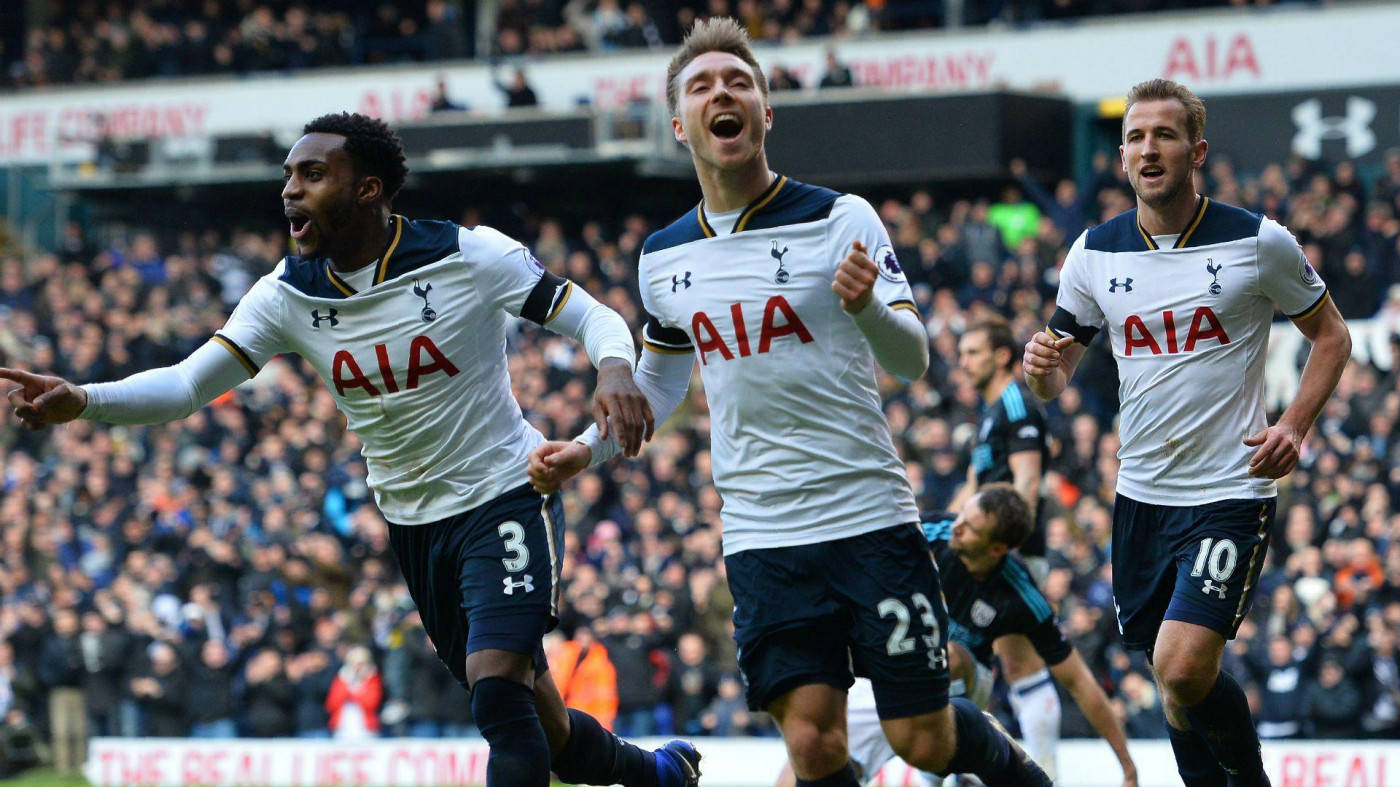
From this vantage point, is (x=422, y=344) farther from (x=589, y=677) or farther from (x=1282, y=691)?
(x=589, y=677)

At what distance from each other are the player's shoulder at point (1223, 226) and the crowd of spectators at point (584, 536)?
21.0 ft

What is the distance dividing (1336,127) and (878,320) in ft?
63.8

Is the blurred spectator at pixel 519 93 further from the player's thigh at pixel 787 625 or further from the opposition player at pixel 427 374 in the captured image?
the player's thigh at pixel 787 625

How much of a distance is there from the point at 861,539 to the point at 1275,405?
12.7 meters

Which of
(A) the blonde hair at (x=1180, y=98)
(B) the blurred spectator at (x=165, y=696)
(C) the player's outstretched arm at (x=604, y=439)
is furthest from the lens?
(B) the blurred spectator at (x=165, y=696)

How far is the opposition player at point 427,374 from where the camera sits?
22.7 feet

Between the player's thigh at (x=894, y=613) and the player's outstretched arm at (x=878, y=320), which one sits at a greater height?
the player's outstretched arm at (x=878, y=320)

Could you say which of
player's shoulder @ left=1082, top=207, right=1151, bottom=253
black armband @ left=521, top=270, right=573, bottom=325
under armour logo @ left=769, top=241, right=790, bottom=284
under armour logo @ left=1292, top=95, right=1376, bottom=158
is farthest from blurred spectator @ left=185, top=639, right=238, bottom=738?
under armour logo @ left=1292, top=95, right=1376, bottom=158

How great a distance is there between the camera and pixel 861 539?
623 centimetres

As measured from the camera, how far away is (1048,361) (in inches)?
277

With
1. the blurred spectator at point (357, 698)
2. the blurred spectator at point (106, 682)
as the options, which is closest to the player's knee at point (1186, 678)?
the blurred spectator at point (357, 698)

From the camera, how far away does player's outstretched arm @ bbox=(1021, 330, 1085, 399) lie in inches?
277

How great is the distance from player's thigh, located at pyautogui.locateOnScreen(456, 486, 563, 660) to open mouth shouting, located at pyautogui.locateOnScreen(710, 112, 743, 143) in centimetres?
162

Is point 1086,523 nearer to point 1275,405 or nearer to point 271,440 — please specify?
point 1275,405
